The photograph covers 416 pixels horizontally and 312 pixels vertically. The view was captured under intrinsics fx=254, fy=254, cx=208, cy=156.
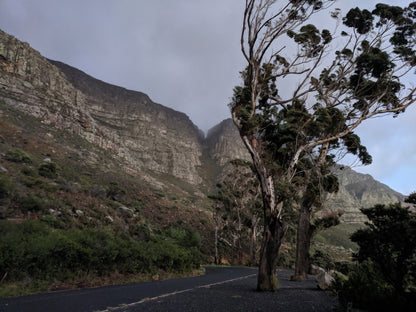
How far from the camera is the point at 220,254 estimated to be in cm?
3959

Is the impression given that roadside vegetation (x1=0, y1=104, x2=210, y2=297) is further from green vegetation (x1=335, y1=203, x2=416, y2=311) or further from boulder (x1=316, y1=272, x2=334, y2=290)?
green vegetation (x1=335, y1=203, x2=416, y2=311)

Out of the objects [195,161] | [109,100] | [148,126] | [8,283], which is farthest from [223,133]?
[8,283]

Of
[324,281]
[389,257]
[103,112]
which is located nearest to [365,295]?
[389,257]

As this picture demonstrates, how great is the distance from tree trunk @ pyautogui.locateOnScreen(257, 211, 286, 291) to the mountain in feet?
24.3

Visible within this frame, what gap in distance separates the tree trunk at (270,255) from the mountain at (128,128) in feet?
24.3

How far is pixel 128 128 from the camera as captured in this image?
111 m

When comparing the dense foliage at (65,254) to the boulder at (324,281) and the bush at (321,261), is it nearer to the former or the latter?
the boulder at (324,281)

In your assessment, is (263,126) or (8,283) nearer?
(8,283)

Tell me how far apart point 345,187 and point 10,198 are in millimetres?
174490

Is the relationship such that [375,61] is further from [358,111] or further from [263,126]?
[263,126]

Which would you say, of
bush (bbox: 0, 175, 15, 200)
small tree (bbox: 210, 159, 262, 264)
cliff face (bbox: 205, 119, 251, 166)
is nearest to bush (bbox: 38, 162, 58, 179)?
bush (bbox: 0, 175, 15, 200)

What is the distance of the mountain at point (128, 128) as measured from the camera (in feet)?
194

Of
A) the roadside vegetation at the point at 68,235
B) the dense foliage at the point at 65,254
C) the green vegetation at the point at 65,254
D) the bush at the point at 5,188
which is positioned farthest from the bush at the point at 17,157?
the green vegetation at the point at 65,254

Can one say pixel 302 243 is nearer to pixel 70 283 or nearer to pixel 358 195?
pixel 70 283
